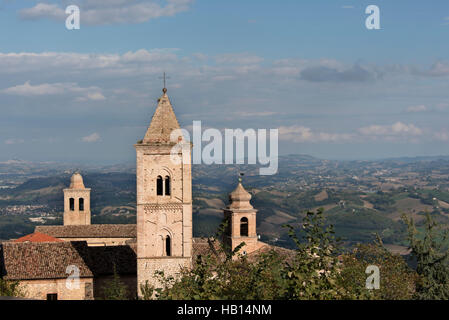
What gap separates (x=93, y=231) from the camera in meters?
56.6

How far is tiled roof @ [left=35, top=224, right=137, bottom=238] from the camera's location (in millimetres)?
55191

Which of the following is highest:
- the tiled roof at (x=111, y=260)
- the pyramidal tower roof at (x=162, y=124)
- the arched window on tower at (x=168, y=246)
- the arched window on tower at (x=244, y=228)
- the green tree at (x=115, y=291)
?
the pyramidal tower roof at (x=162, y=124)

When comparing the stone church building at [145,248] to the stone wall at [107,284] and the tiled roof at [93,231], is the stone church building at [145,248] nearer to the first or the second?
the stone wall at [107,284]

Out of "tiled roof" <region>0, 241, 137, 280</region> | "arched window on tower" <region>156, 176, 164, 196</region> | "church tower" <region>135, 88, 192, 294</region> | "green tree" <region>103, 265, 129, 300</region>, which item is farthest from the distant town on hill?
"green tree" <region>103, 265, 129, 300</region>

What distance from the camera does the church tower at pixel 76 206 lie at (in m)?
64.9

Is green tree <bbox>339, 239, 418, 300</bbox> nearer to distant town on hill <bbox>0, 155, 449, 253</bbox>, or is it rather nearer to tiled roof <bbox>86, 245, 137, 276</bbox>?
tiled roof <bbox>86, 245, 137, 276</bbox>

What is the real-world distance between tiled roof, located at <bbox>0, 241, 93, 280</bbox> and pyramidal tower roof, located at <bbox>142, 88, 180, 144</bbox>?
818 centimetres

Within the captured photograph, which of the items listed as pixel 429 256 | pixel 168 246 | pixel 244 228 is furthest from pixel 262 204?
pixel 429 256

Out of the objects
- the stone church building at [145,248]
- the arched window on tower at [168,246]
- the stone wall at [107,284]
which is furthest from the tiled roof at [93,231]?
the arched window on tower at [168,246]

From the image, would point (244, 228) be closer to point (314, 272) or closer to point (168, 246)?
point (168, 246)

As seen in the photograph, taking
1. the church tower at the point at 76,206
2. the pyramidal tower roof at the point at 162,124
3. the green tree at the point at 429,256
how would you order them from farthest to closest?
the church tower at the point at 76,206, the pyramidal tower roof at the point at 162,124, the green tree at the point at 429,256

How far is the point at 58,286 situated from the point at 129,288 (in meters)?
3.71

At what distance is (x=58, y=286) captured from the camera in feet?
106
